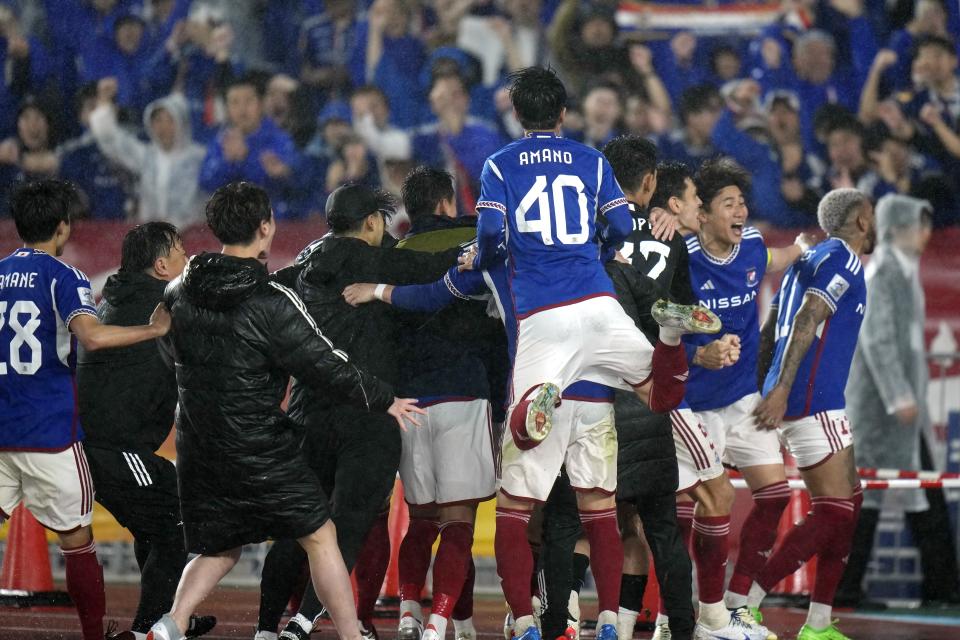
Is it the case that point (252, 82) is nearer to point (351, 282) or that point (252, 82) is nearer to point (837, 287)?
point (351, 282)

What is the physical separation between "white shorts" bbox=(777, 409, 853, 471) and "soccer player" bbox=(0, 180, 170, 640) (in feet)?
11.5

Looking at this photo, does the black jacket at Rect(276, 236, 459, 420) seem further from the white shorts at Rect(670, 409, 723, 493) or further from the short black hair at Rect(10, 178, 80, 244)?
the white shorts at Rect(670, 409, 723, 493)

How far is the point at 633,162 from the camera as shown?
6.52 metres

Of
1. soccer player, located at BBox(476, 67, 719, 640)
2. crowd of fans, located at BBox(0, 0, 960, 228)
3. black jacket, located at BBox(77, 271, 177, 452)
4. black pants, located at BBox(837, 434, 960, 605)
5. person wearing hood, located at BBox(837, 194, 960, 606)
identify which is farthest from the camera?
crowd of fans, located at BBox(0, 0, 960, 228)

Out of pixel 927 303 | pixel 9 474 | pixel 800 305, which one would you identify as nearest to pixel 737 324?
pixel 800 305

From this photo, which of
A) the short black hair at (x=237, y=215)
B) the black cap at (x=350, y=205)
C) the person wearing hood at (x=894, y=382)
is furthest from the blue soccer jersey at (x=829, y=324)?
the person wearing hood at (x=894, y=382)

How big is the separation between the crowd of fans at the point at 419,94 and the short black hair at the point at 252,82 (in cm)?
2

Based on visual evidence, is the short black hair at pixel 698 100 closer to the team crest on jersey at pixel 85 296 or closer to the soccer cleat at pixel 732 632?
the soccer cleat at pixel 732 632

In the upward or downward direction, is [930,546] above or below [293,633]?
below

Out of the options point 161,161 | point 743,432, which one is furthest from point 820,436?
point 161,161

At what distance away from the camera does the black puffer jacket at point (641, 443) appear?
20.0ft

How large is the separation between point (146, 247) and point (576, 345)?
2.29 meters

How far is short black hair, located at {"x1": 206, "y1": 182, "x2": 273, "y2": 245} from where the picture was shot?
547 cm

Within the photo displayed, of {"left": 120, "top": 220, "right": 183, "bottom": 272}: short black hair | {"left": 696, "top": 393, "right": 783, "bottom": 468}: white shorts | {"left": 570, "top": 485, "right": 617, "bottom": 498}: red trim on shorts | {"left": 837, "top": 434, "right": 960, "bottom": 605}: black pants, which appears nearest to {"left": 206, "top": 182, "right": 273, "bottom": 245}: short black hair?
{"left": 120, "top": 220, "right": 183, "bottom": 272}: short black hair
